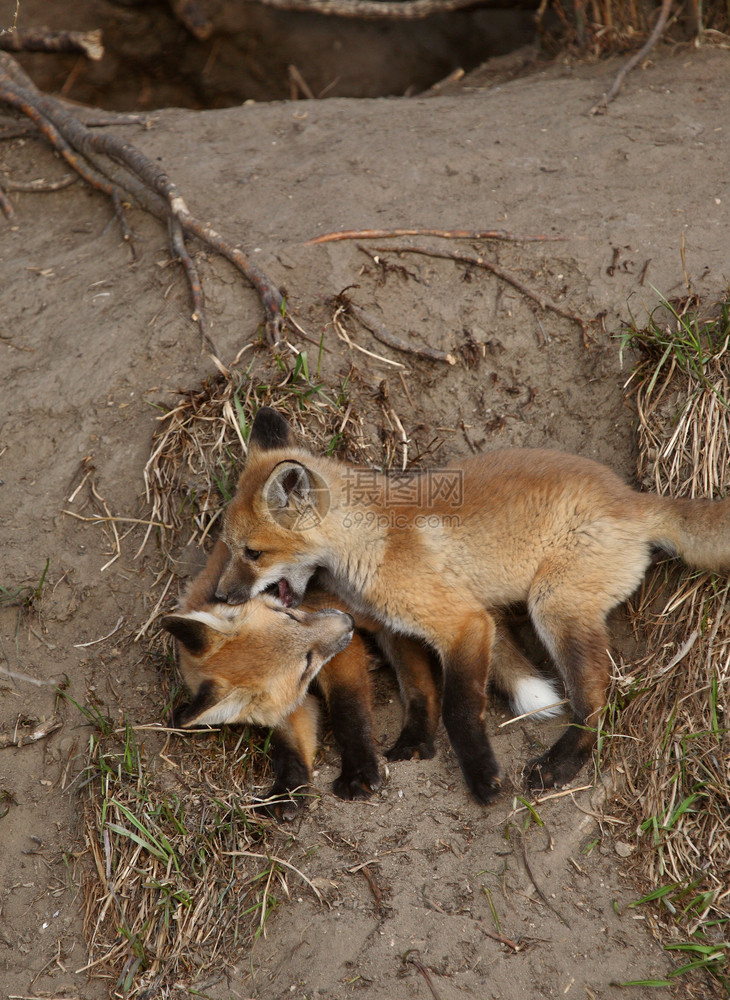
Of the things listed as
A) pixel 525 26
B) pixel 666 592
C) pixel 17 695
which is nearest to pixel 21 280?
pixel 17 695

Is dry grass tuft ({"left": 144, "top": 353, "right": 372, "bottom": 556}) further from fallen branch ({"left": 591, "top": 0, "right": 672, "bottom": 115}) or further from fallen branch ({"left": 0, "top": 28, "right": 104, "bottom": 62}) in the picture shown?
fallen branch ({"left": 0, "top": 28, "right": 104, "bottom": 62})

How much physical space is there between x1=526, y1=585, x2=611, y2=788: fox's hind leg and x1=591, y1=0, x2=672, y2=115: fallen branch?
142 inches

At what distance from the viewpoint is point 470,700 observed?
3.19 m

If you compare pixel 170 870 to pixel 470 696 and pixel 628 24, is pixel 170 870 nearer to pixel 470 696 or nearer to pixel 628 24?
pixel 470 696

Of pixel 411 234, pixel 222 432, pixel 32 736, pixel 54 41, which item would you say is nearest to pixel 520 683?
pixel 222 432

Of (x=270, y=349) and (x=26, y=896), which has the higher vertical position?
(x=270, y=349)

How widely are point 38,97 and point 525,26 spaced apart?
500 centimetres

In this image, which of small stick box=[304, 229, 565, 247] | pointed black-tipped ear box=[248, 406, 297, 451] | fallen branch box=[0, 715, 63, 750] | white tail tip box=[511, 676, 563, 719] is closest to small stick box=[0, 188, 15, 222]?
small stick box=[304, 229, 565, 247]

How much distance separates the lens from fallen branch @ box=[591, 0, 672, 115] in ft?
17.0

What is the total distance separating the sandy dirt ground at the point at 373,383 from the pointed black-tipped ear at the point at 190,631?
573 mm

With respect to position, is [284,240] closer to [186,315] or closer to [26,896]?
[186,315]

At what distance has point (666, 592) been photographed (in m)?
3.42

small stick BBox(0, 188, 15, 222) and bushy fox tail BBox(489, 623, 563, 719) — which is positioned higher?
small stick BBox(0, 188, 15, 222)

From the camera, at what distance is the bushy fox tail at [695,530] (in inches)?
121
